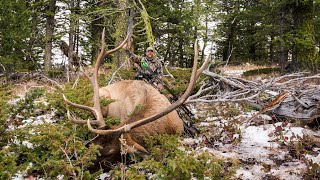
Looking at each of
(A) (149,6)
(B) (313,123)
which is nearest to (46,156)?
(B) (313,123)

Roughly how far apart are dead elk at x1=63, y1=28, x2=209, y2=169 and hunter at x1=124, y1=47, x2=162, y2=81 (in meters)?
0.98

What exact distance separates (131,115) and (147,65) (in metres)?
3.04

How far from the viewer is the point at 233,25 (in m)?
28.3

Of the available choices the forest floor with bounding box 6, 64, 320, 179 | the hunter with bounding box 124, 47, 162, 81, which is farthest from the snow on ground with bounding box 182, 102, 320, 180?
the hunter with bounding box 124, 47, 162, 81

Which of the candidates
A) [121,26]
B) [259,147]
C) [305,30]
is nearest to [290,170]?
[259,147]

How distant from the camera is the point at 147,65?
7562 millimetres

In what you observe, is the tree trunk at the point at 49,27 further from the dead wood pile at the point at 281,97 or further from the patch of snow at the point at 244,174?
the patch of snow at the point at 244,174

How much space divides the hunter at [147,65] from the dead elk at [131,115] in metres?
0.98

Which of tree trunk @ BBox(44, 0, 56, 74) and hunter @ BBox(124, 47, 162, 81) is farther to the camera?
tree trunk @ BBox(44, 0, 56, 74)

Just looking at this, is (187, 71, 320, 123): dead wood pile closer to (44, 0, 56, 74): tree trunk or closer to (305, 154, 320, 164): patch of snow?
(305, 154, 320, 164): patch of snow

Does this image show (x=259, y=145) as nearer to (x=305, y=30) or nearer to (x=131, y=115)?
(x=131, y=115)

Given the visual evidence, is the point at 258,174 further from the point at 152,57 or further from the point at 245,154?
the point at 152,57

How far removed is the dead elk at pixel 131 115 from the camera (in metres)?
3.65

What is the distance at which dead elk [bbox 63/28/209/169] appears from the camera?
12.0 ft
